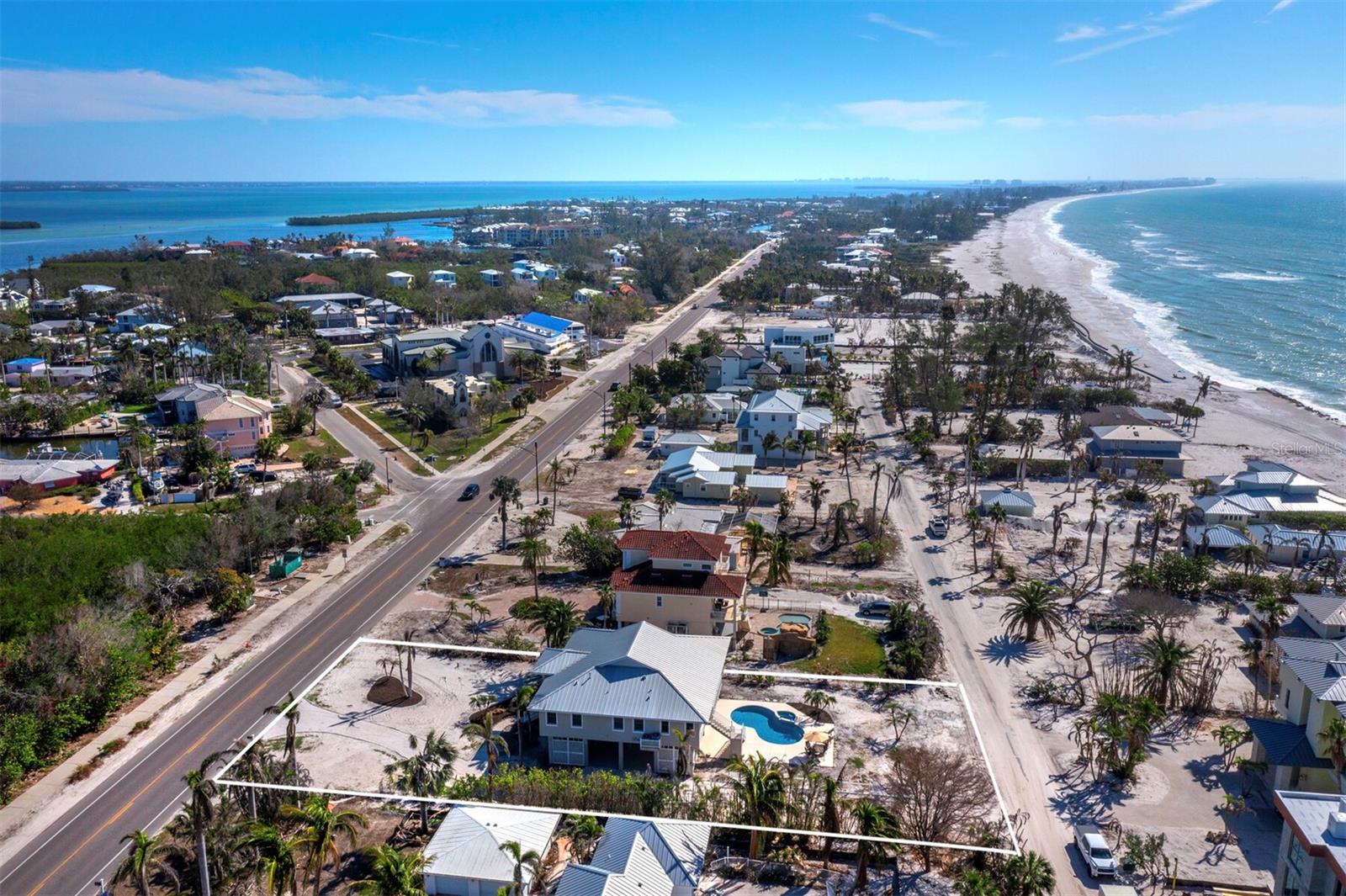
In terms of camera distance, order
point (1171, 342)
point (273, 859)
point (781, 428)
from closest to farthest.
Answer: point (273, 859), point (781, 428), point (1171, 342)

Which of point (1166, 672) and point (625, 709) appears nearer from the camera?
point (625, 709)

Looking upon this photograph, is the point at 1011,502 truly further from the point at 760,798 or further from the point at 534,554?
the point at 760,798

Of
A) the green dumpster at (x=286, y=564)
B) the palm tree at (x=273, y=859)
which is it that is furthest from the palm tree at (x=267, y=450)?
the palm tree at (x=273, y=859)

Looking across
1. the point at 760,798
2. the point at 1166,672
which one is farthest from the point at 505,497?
the point at 1166,672

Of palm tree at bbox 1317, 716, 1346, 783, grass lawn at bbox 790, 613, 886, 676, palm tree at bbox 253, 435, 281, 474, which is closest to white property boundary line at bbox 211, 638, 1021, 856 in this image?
grass lawn at bbox 790, 613, 886, 676

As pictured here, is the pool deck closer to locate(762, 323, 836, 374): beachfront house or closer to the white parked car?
the white parked car

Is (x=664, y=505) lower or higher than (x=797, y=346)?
lower

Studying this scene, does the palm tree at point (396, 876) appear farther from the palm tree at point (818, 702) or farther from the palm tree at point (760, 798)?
the palm tree at point (818, 702)
